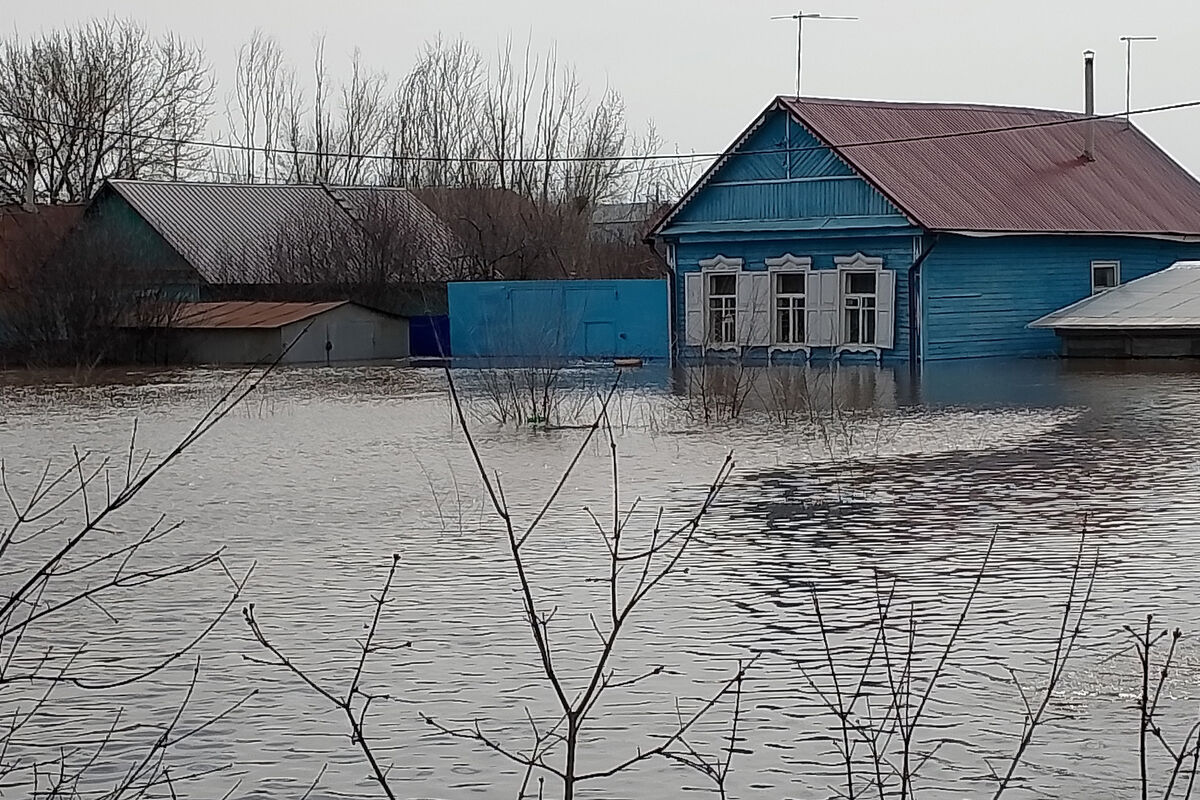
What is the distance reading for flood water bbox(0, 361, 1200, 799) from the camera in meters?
6.84

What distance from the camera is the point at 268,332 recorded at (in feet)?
129

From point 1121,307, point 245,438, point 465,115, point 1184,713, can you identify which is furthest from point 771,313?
point 465,115

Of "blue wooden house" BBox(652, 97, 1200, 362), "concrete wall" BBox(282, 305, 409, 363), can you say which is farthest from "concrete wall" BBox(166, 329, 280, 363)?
"blue wooden house" BBox(652, 97, 1200, 362)

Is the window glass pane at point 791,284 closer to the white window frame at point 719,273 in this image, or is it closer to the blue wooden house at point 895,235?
the blue wooden house at point 895,235

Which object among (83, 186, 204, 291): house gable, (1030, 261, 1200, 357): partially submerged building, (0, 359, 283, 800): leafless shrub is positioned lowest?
(0, 359, 283, 800): leafless shrub

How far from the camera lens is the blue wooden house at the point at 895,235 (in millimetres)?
32625

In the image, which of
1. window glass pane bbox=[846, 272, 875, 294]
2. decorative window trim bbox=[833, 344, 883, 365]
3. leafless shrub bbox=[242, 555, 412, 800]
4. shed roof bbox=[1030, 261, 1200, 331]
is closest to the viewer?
leafless shrub bbox=[242, 555, 412, 800]

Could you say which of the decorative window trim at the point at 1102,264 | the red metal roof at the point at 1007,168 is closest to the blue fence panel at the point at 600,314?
the red metal roof at the point at 1007,168

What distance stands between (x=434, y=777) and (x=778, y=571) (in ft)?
14.6

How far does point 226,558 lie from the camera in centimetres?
1161

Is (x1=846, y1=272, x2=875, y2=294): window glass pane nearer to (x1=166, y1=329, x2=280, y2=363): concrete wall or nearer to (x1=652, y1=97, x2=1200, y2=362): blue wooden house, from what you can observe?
(x1=652, y1=97, x2=1200, y2=362): blue wooden house

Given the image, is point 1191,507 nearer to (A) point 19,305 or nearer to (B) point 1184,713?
(B) point 1184,713

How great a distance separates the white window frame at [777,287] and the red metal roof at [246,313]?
10.5 metres

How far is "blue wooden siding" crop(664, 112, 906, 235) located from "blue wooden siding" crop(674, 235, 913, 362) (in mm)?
480
